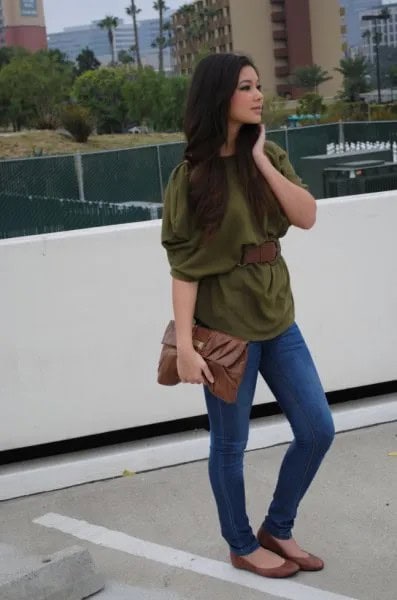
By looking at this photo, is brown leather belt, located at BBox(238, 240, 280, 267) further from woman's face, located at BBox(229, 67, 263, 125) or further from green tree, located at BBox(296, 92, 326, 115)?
green tree, located at BBox(296, 92, 326, 115)

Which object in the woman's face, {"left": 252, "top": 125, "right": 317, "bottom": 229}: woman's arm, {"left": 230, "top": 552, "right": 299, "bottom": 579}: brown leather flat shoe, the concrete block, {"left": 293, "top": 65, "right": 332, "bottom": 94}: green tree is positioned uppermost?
{"left": 293, "top": 65, "right": 332, "bottom": 94}: green tree

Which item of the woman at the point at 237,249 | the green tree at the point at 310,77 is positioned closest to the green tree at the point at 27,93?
the woman at the point at 237,249

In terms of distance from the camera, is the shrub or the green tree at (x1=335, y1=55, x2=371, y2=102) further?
the green tree at (x1=335, y1=55, x2=371, y2=102)

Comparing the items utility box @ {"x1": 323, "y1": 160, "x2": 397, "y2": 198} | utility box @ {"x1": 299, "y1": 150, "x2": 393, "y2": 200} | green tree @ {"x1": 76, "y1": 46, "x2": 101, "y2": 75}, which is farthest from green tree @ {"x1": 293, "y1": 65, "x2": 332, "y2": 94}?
utility box @ {"x1": 323, "y1": 160, "x2": 397, "y2": 198}

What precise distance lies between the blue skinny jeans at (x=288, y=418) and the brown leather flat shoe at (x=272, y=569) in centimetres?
14

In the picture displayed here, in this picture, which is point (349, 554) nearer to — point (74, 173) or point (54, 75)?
point (74, 173)

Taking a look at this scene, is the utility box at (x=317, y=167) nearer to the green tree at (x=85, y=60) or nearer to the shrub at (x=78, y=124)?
the shrub at (x=78, y=124)

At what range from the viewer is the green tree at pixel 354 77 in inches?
4976

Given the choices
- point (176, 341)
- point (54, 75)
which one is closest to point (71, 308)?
point (176, 341)

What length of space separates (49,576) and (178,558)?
0.68 metres

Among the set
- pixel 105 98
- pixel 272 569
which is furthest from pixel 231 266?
pixel 105 98

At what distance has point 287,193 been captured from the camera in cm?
337

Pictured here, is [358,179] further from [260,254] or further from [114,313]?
[260,254]

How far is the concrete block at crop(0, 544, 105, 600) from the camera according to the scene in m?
3.37
